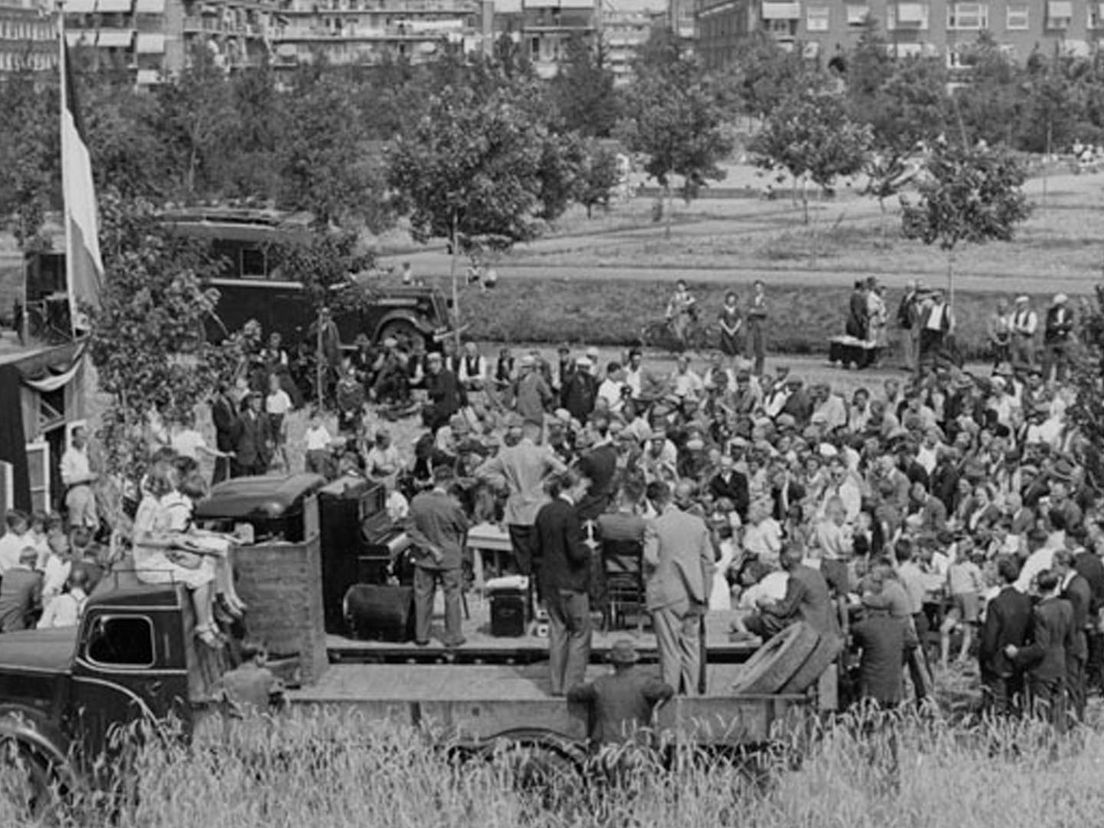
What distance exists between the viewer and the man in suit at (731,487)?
24.1 metres

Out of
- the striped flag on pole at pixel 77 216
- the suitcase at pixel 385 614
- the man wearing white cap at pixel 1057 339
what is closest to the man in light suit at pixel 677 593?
the suitcase at pixel 385 614

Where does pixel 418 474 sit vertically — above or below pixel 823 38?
below

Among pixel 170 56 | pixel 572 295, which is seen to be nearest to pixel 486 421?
pixel 572 295

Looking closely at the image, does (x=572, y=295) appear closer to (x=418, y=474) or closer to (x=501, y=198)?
(x=501, y=198)

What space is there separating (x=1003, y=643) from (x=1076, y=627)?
2.03ft

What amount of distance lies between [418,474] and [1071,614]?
10.3 m

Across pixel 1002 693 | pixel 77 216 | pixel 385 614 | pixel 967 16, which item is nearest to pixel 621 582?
pixel 385 614

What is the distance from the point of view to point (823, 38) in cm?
14375

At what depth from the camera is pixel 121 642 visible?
15797 mm

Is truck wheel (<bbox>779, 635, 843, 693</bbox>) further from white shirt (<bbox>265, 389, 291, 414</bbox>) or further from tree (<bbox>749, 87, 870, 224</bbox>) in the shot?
tree (<bbox>749, 87, 870, 224</bbox>)

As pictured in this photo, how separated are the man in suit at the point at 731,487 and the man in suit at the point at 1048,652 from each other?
6.71m

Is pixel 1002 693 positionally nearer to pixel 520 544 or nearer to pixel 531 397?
pixel 520 544

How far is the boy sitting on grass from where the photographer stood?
51.1ft

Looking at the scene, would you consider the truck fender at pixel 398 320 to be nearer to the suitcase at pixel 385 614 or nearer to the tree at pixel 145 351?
the tree at pixel 145 351
